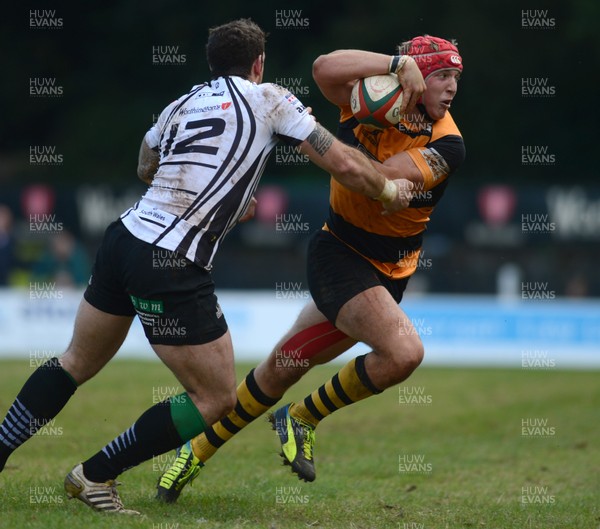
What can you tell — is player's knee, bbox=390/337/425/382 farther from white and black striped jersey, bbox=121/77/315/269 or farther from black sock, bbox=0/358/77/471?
black sock, bbox=0/358/77/471

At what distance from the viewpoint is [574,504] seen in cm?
653

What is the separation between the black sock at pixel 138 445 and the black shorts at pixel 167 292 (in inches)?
16.5

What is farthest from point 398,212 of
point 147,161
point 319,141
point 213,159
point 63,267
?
point 63,267

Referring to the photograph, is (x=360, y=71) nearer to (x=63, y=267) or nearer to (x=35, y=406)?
(x=35, y=406)

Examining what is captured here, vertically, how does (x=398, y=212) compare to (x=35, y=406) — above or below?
above

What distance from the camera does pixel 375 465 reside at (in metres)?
8.00

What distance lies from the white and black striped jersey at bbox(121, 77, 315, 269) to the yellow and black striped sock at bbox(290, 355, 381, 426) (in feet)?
3.98

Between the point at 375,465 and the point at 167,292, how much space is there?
11.0ft

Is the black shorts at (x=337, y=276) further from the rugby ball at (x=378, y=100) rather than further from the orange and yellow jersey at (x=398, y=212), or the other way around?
the rugby ball at (x=378, y=100)

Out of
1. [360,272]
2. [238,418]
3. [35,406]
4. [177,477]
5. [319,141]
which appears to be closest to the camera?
[319,141]

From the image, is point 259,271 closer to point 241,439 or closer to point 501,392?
point 501,392

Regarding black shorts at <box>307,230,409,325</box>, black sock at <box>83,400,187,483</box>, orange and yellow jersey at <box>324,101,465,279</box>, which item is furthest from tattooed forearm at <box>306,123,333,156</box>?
black sock at <box>83,400,187,483</box>

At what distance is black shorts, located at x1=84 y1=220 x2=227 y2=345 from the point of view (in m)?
5.19

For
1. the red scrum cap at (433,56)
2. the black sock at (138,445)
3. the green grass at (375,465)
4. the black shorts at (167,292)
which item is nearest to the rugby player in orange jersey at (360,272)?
the red scrum cap at (433,56)
